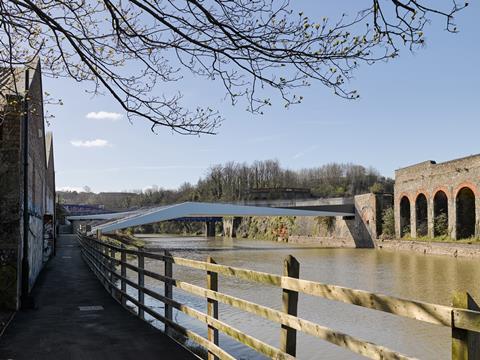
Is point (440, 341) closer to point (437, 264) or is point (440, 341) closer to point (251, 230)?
point (437, 264)

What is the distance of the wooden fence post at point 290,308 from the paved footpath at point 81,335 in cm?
192

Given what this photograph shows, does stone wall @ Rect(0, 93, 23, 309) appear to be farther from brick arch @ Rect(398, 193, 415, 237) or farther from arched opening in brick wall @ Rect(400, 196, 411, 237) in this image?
arched opening in brick wall @ Rect(400, 196, 411, 237)

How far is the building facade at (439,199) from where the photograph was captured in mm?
30516

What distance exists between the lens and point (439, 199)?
1375 inches

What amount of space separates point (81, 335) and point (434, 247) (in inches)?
1100

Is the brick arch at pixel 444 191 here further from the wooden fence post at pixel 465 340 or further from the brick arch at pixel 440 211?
the wooden fence post at pixel 465 340

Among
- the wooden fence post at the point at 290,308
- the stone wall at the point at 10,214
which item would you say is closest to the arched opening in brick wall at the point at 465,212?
the stone wall at the point at 10,214

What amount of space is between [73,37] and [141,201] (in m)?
116

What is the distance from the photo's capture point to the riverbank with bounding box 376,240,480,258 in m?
27.3

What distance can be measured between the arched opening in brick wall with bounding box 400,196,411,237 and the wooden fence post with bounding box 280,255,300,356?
120 feet

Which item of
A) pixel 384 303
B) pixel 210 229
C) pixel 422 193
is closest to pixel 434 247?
pixel 422 193

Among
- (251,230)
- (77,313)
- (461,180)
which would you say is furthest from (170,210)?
Result: (77,313)

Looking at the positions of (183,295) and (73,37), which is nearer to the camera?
(73,37)

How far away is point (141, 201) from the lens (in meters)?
120
